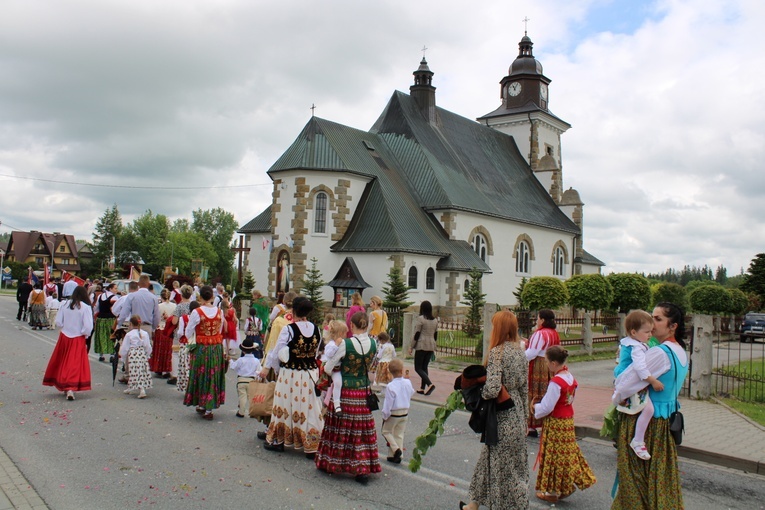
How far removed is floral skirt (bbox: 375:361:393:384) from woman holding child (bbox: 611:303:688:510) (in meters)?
7.18

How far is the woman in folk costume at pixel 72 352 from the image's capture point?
32.8 ft

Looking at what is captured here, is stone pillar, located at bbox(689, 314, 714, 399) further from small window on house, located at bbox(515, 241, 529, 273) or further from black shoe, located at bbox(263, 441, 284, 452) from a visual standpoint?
small window on house, located at bbox(515, 241, 529, 273)

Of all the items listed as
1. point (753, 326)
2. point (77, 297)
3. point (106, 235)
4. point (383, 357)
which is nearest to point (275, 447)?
point (383, 357)

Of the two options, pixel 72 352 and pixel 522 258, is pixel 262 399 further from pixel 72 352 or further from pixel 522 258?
pixel 522 258

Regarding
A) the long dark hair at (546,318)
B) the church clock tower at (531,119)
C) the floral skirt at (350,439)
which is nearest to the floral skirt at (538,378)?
the long dark hair at (546,318)

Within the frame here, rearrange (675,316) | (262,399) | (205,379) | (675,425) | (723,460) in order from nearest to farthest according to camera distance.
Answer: (675,425) < (675,316) < (262,399) < (723,460) < (205,379)

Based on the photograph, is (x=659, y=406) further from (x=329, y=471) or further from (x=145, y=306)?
(x=145, y=306)

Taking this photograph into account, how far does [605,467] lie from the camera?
7.42 m

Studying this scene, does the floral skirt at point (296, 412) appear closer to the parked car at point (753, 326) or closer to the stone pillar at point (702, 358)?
the stone pillar at point (702, 358)

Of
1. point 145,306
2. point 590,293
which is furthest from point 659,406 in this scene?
point 590,293

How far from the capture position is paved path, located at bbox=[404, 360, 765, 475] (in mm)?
7783

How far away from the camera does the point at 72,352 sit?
33.3 feet

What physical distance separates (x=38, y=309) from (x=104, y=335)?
9.65m

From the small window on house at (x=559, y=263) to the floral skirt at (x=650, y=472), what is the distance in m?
39.1
